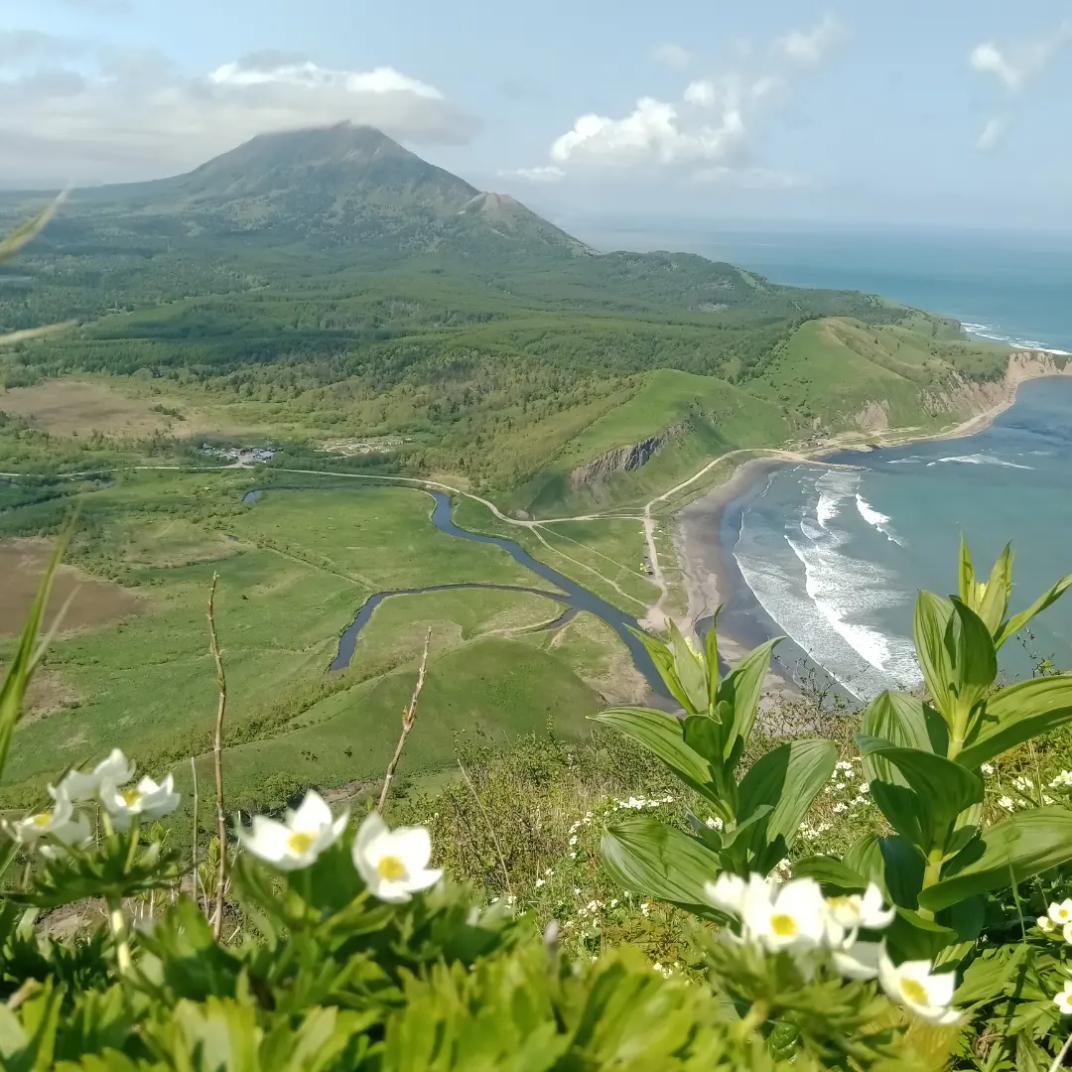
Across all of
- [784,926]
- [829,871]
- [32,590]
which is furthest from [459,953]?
[32,590]

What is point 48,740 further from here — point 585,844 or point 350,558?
point 585,844

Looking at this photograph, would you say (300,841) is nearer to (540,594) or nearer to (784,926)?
(784,926)

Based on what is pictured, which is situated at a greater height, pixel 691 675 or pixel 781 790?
pixel 691 675

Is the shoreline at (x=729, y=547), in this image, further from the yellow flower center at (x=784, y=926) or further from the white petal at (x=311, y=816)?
the white petal at (x=311, y=816)

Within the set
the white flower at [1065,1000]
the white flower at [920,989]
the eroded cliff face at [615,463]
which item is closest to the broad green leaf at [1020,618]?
the white flower at [1065,1000]

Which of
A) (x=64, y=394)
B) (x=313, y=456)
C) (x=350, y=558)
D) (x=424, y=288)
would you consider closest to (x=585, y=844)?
(x=350, y=558)

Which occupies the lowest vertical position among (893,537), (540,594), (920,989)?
(540,594)
